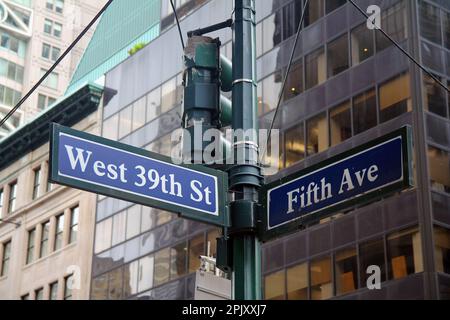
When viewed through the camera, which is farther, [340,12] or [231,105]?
[340,12]

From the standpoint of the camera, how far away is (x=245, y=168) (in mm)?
7789

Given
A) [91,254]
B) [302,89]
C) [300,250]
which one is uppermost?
[302,89]

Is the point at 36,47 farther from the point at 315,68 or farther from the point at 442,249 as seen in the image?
the point at 442,249

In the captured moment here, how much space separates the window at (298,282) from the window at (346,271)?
1.56 metres

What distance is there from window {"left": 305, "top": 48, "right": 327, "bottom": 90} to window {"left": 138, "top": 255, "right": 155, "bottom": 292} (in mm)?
11184

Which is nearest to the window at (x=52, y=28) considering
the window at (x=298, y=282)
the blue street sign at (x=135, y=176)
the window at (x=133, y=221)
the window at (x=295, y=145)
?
the window at (x=133, y=221)

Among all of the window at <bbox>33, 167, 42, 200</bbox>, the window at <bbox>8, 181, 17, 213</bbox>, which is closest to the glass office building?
the window at <bbox>33, 167, 42, 200</bbox>

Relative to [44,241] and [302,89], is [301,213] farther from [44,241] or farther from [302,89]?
[44,241]

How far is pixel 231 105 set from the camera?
323 inches

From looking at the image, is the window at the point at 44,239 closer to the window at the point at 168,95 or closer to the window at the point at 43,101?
the window at the point at 168,95

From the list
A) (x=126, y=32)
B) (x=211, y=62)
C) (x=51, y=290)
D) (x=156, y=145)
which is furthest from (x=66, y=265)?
(x=211, y=62)

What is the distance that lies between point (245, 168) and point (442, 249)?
21.7 m

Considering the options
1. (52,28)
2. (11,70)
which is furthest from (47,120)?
(52,28)

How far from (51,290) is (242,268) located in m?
42.5
